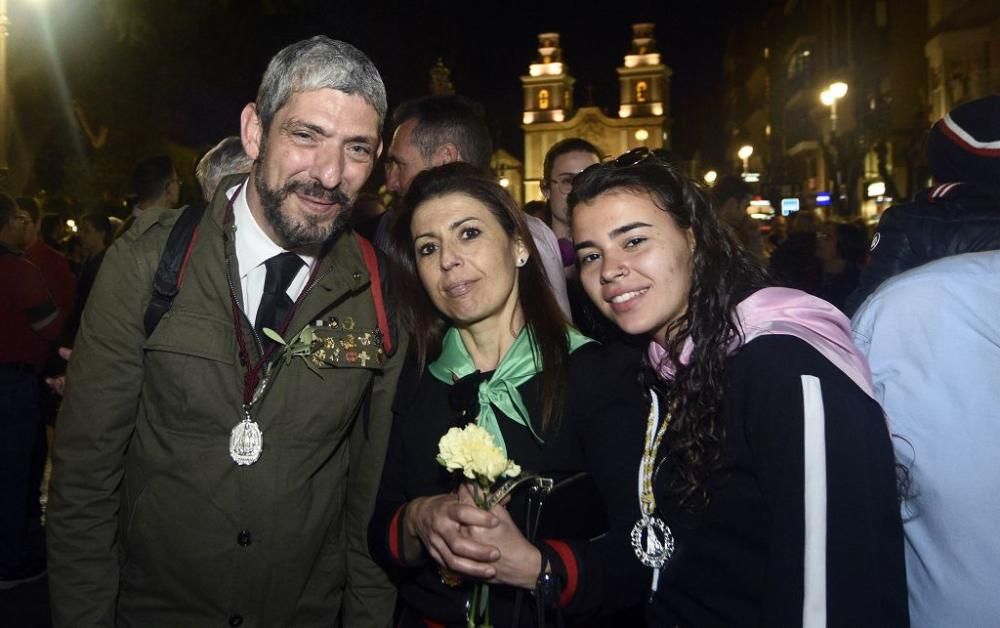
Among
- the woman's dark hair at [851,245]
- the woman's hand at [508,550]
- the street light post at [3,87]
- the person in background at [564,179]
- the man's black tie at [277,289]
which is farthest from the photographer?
the street light post at [3,87]

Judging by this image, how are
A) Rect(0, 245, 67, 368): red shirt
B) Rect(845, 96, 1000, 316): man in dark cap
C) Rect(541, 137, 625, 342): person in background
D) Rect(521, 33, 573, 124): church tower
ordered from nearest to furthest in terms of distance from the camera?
Rect(845, 96, 1000, 316): man in dark cap < Rect(541, 137, 625, 342): person in background < Rect(0, 245, 67, 368): red shirt < Rect(521, 33, 573, 124): church tower

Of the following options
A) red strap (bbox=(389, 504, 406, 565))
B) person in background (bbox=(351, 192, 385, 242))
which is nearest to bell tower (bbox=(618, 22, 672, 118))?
person in background (bbox=(351, 192, 385, 242))

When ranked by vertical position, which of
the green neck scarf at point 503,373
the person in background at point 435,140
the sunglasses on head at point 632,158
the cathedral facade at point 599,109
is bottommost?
the green neck scarf at point 503,373

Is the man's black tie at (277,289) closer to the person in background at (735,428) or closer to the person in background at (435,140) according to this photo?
the person in background at (735,428)

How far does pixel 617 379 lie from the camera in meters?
2.93

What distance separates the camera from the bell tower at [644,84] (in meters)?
107

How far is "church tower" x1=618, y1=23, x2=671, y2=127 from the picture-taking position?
106625 millimetres

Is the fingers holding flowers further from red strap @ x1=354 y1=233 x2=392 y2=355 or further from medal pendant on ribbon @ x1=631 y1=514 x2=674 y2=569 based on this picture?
red strap @ x1=354 y1=233 x2=392 y2=355

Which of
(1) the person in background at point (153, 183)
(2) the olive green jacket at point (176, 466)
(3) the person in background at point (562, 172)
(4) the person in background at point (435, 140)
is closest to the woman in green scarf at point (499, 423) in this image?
(2) the olive green jacket at point (176, 466)

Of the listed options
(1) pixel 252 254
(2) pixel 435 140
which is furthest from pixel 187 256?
(2) pixel 435 140

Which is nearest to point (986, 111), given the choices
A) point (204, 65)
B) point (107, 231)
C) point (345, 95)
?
point (345, 95)

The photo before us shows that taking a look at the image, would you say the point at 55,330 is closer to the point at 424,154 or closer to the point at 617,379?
the point at 424,154

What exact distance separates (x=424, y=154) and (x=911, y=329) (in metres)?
3.16

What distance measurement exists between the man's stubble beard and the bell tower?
108 metres
